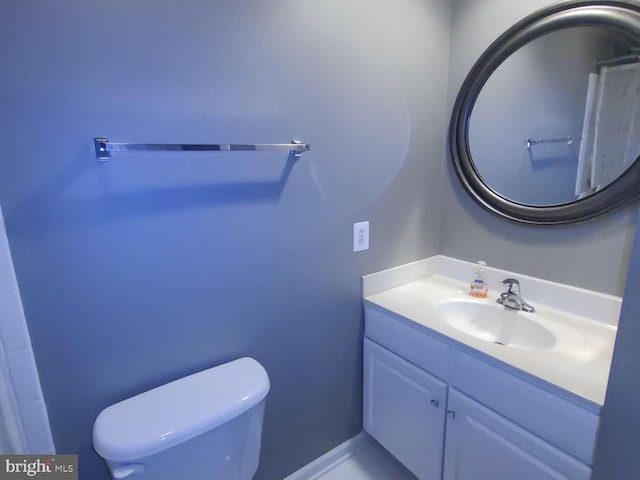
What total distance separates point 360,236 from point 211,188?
673 mm

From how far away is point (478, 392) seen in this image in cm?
108

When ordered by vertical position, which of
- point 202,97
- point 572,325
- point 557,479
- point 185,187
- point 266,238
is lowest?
point 557,479

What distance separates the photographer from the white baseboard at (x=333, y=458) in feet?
4.85

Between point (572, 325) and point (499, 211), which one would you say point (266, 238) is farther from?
point (572, 325)

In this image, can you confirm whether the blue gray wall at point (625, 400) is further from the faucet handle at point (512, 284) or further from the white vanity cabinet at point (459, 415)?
the faucet handle at point (512, 284)

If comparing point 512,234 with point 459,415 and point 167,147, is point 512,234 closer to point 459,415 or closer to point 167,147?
point 459,415

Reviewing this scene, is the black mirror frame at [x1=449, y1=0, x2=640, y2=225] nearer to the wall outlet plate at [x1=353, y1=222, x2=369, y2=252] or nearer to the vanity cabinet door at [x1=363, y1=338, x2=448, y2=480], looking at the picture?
the wall outlet plate at [x1=353, y1=222, x2=369, y2=252]

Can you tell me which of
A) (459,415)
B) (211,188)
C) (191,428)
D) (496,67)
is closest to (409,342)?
(459,415)

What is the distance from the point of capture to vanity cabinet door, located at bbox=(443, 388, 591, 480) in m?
0.91

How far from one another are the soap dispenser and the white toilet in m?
1.03

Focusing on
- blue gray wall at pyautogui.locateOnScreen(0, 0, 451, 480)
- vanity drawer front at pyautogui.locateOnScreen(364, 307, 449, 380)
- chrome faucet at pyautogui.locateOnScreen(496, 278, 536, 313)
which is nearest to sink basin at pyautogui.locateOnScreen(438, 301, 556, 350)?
chrome faucet at pyautogui.locateOnScreen(496, 278, 536, 313)

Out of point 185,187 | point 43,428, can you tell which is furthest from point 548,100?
point 43,428

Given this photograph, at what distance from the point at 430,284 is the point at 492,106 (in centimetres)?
88

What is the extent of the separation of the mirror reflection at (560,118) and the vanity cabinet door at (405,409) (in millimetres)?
878
